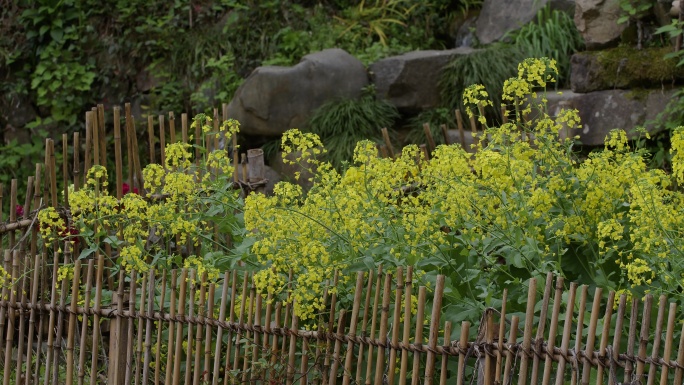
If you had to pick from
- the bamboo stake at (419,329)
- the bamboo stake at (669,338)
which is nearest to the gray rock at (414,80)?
the bamboo stake at (419,329)

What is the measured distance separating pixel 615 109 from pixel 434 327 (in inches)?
171

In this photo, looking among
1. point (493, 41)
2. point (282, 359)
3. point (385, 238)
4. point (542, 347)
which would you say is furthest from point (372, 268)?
point (493, 41)

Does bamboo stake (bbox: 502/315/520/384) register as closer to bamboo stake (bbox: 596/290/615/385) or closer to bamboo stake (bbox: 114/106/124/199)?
bamboo stake (bbox: 596/290/615/385)

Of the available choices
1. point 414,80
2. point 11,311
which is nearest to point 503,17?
point 414,80

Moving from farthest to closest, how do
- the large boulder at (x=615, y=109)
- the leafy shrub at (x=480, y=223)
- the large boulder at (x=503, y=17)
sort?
the large boulder at (x=503, y=17) → the large boulder at (x=615, y=109) → the leafy shrub at (x=480, y=223)

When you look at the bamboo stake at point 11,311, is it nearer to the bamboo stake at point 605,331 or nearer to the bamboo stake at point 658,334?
the bamboo stake at point 605,331

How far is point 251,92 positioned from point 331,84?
2.10ft

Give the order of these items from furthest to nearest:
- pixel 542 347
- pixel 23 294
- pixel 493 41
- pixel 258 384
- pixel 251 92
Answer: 1. pixel 493 41
2. pixel 251 92
3. pixel 23 294
4. pixel 258 384
5. pixel 542 347

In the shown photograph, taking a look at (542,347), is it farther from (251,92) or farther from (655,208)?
(251,92)

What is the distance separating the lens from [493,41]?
862 centimetres

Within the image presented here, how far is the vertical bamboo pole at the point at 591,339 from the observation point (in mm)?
2729

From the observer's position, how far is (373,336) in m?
3.19

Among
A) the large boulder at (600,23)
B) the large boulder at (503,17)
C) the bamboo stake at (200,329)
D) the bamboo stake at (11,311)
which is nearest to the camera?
the bamboo stake at (200,329)

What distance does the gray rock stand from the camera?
8227mm
